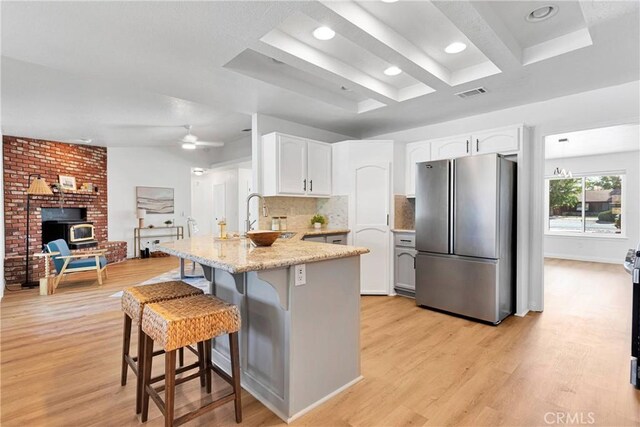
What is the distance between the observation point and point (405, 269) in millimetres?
4312

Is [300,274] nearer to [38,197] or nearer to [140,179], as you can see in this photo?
[38,197]

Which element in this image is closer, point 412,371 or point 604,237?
point 412,371

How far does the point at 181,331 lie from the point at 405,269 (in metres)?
3.29

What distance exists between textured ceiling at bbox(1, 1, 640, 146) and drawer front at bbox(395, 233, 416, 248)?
1590mm

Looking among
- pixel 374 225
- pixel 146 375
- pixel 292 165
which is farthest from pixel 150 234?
pixel 146 375

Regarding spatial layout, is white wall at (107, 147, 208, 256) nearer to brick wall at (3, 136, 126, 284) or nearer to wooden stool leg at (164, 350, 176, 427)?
brick wall at (3, 136, 126, 284)

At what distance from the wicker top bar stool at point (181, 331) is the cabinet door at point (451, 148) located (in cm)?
333

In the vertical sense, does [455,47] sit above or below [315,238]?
above

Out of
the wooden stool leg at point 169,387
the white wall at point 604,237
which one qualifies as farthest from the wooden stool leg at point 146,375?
the white wall at point 604,237

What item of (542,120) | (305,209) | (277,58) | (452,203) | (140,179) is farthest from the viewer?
(140,179)

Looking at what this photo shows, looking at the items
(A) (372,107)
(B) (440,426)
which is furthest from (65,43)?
(B) (440,426)

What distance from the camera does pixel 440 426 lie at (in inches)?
71.1

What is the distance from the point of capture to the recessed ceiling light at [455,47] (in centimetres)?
269

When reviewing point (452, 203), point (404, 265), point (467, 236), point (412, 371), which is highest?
point (452, 203)
